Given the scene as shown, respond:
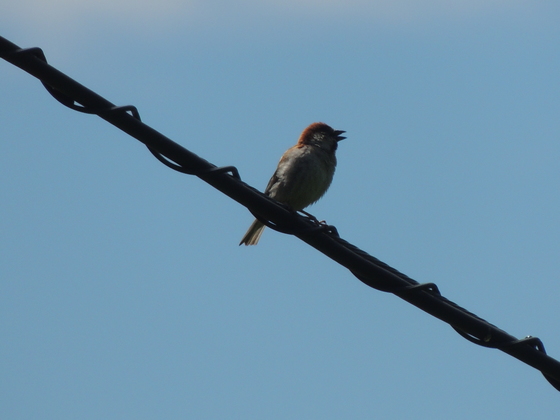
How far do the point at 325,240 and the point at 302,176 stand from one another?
4258 millimetres

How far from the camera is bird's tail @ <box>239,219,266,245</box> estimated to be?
890cm

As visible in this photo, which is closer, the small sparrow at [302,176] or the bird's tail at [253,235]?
the small sparrow at [302,176]

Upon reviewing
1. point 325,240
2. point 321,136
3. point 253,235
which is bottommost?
point 325,240

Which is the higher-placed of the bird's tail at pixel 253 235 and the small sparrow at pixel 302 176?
the small sparrow at pixel 302 176

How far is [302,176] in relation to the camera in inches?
332

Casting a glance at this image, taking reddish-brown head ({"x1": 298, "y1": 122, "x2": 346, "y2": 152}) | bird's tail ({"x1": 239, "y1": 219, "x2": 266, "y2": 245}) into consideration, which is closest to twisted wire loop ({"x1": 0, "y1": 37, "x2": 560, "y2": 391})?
bird's tail ({"x1": 239, "y1": 219, "x2": 266, "y2": 245})

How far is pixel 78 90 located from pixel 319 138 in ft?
19.0

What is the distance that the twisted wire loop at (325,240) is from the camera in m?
3.74

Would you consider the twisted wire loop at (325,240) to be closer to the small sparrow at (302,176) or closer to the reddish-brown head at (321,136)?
the small sparrow at (302,176)

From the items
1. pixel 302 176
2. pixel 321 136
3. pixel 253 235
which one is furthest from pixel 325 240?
pixel 321 136

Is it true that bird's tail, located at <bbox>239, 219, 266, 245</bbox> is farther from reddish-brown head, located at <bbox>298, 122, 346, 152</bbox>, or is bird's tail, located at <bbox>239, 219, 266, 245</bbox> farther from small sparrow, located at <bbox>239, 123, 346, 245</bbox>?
reddish-brown head, located at <bbox>298, 122, 346, 152</bbox>

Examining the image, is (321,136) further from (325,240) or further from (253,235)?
(325,240)

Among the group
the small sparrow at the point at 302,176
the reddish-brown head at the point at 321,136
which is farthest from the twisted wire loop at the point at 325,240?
the reddish-brown head at the point at 321,136

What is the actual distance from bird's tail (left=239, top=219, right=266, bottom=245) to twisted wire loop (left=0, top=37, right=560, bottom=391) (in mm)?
4544
